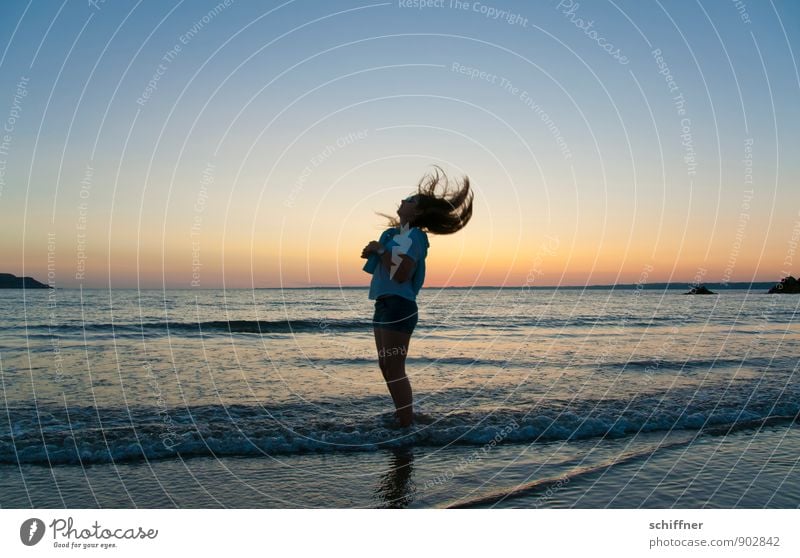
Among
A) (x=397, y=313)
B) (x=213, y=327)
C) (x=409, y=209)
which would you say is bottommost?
(x=213, y=327)

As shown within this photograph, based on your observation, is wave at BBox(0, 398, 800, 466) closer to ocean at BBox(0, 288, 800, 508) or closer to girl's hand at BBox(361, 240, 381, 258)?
ocean at BBox(0, 288, 800, 508)

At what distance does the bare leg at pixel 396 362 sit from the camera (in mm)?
7457

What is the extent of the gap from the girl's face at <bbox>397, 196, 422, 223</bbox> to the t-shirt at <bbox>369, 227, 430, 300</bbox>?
0.51ft

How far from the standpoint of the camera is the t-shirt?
7.33 meters

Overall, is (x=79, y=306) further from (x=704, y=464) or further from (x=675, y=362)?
(x=704, y=464)

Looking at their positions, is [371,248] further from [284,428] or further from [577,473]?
[577,473]

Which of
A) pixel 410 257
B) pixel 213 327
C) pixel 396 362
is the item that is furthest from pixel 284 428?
pixel 213 327

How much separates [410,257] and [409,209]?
649 mm
